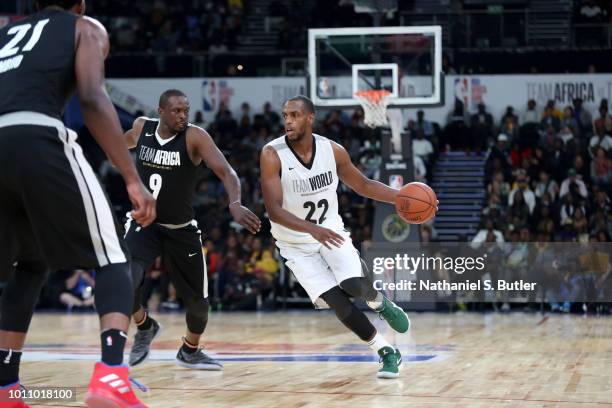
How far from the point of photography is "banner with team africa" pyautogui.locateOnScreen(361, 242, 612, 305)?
15.4 meters

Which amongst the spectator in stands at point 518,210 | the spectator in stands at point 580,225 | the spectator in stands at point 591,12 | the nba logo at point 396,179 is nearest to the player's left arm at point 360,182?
the nba logo at point 396,179

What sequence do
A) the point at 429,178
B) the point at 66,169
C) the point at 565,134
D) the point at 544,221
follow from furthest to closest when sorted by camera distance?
the point at 429,178 → the point at 565,134 → the point at 544,221 → the point at 66,169

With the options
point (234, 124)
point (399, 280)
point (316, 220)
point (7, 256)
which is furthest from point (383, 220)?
point (7, 256)

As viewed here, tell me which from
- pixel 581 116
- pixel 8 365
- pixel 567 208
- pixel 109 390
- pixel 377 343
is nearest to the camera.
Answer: pixel 109 390

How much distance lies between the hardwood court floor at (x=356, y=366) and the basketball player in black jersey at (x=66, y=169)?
1844mm

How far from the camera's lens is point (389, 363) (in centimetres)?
744

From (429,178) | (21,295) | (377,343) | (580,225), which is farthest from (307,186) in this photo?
(429,178)

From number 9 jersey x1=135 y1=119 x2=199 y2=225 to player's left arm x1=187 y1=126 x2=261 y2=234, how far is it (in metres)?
0.07

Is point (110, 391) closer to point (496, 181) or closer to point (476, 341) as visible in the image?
point (476, 341)

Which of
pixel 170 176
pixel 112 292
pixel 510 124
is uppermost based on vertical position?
pixel 510 124

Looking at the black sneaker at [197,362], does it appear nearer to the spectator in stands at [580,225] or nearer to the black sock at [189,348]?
the black sock at [189,348]

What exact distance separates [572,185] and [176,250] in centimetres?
1183

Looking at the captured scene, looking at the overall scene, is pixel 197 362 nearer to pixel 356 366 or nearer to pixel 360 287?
pixel 356 366

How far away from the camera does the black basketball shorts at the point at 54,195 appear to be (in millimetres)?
4254
